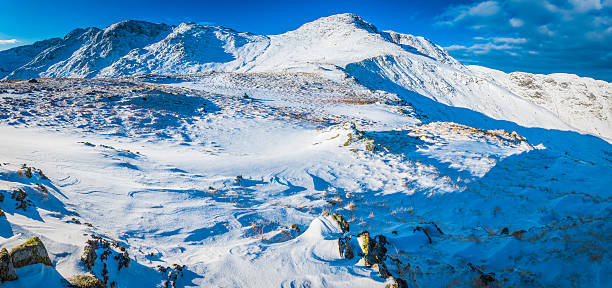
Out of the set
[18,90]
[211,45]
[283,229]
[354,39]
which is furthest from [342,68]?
[211,45]

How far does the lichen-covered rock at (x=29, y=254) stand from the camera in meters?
2.33

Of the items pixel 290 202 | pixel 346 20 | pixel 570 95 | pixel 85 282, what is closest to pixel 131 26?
pixel 346 20

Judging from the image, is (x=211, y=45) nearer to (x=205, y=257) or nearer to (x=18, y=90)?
(x=18, y=90)

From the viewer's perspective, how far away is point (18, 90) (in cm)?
1688

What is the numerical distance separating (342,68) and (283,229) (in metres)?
46.6

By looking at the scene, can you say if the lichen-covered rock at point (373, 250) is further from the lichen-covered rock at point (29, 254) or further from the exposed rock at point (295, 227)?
the lichen-covered rock at point (29, 254)

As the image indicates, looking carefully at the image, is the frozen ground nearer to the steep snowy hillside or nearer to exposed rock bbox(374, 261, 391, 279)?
exposed rock bbox(374, 261, 391, 279)

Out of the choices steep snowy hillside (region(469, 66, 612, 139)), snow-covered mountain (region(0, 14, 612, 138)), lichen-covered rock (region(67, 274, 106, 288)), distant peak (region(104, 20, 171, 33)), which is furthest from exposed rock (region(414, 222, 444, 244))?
distant peak (region(104, 20, 171, 33))

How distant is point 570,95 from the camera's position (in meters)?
70.3

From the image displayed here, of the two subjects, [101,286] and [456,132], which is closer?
[101,286]

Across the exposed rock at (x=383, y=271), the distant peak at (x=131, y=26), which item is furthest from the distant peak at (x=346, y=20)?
the exposed rock at (x=383, y=271)

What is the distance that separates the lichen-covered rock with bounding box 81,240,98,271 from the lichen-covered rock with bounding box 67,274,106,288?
27 cm

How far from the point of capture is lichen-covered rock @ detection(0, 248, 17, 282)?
2.15 meters

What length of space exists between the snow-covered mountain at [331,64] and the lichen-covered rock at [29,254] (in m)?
39.7
